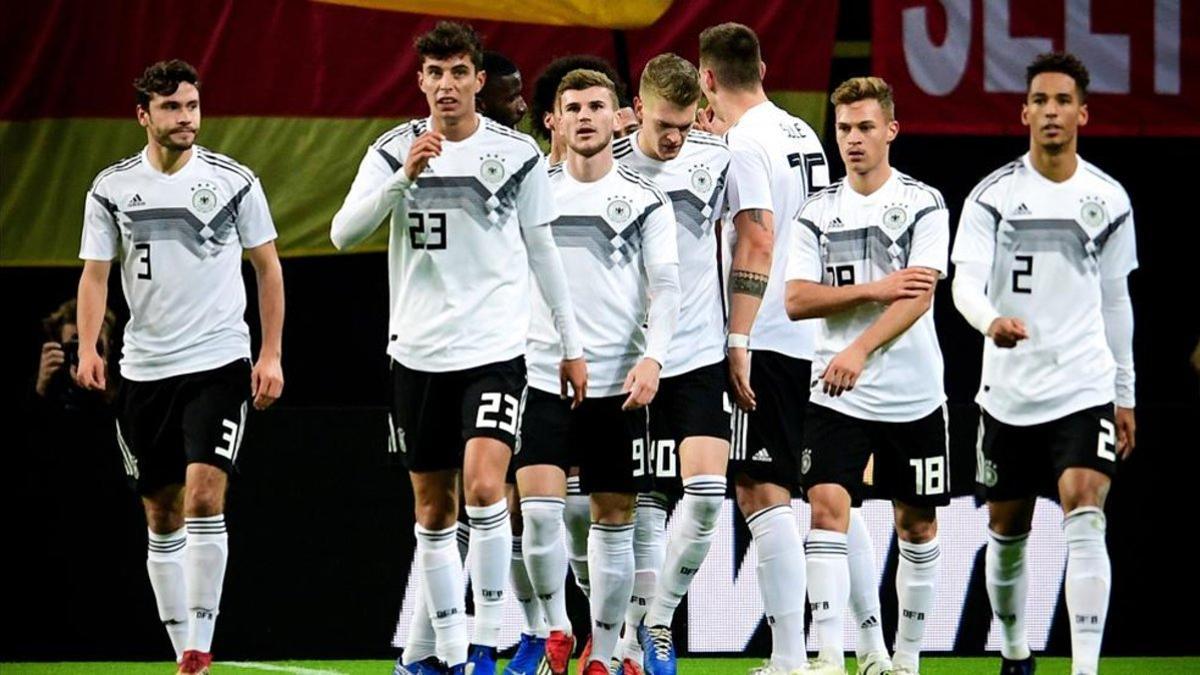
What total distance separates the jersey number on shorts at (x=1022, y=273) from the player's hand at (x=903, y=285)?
270 millimetres

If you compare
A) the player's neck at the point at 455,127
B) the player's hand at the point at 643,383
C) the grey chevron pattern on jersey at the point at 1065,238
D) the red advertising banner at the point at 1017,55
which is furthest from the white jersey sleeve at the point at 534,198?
the red advertising banner at the point at 1017,55

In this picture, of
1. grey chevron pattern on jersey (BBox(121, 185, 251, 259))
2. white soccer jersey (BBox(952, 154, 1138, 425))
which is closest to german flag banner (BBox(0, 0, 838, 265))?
grey chevron pattern on jersey (BBox(121, 185, 251, 259))

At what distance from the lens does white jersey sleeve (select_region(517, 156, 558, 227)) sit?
710 centimetres

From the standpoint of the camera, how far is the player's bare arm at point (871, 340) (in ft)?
23.4

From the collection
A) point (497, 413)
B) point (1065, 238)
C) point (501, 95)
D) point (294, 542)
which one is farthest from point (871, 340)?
point (294, 542)

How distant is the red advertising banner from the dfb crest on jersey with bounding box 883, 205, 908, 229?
3.45 m

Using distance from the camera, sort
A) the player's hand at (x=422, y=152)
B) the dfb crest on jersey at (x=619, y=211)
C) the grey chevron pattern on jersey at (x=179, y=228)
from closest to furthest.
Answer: the player's hand at (x=422, y=152) → the dfb crest on jersey at (x=619, y=211) → the grey chevron pattern on jersey at (x=179, y=228)

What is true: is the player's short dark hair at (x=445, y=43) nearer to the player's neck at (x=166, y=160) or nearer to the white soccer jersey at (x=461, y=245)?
the white soccer jersey at (x=461, y=245)

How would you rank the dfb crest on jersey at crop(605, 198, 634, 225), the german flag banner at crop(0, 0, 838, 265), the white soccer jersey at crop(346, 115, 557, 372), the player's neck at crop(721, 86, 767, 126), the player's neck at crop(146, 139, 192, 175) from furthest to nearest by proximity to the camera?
the german flag banner at crop(0, 0, 838, 265) → the player's neck at crop(721, 86, 767, 126) → the player's neck at crop(146, 139, 192, 175) → the dfb crest on jersey at crop(605, 198, 634, 225) → the white soccer jersey at crop(346, 115, 557, 372)

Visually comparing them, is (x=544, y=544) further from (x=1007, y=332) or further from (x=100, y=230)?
(x=100, y=230)

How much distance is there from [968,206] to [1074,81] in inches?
21.7

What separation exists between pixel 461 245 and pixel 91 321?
1630 mm

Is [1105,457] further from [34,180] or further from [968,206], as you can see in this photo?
[34,180]

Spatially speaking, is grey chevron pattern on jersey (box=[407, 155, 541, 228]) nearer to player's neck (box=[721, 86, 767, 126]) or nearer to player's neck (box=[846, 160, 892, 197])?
player's neck (box=[846, 160, 892, 197])
